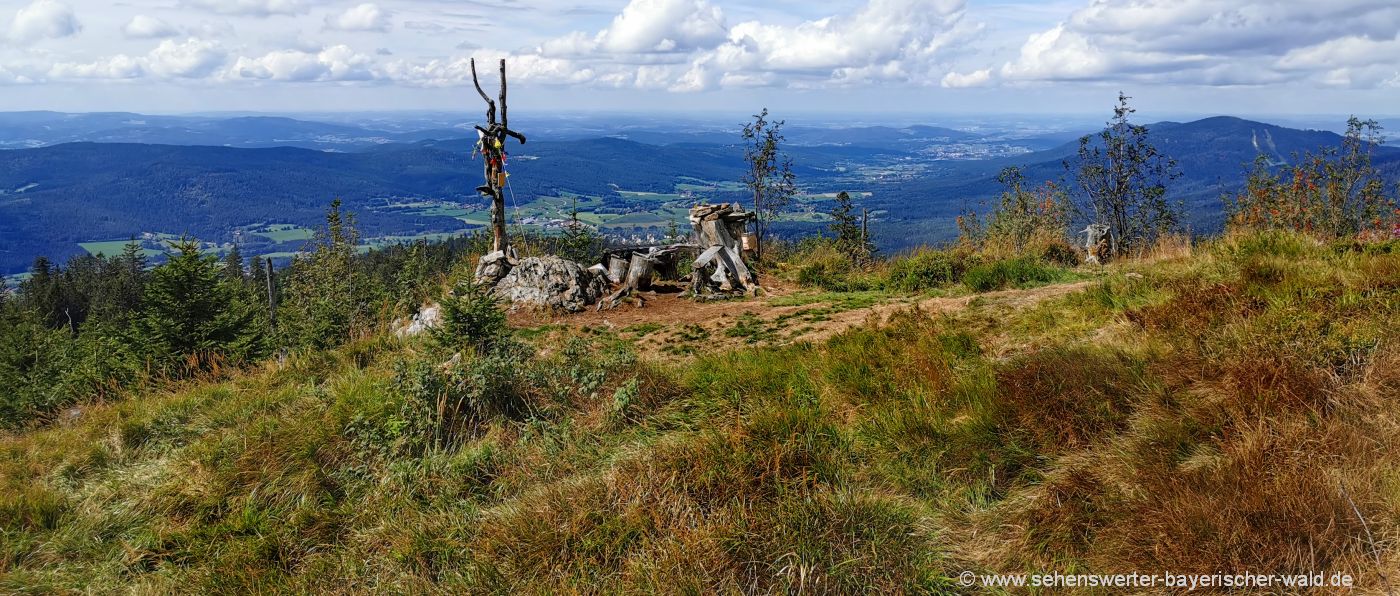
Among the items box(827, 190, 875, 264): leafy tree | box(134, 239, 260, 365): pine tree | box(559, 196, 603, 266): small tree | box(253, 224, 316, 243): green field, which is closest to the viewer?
box(134, 239, 260, 365): pine tree

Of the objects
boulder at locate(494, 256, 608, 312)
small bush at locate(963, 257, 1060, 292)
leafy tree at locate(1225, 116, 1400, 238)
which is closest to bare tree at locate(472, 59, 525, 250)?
boulder at locate(494, 256, 608, 312)

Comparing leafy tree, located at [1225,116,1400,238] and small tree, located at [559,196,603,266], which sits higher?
leafy tree, located at [1225,116,1400,238]

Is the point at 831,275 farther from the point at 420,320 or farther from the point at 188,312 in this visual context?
the point at 188,312

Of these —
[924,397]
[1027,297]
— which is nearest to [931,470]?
[924,397]

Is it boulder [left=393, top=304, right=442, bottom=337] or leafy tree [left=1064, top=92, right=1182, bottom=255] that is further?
leafy tree [left=1064, top=92, right=1182, bottom=255]

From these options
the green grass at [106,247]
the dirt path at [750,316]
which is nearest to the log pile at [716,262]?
the dirt path at [750,316]

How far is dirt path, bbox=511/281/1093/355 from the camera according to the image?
339 inches

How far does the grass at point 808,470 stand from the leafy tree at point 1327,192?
1513 centimetres

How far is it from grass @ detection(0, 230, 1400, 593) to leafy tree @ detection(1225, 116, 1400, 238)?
15.1 meters

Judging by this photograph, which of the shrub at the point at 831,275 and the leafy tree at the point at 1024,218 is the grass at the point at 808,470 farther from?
the leafy tree at the point at 1024,218

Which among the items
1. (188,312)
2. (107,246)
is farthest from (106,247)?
(188,312)

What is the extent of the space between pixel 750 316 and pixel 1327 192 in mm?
23433

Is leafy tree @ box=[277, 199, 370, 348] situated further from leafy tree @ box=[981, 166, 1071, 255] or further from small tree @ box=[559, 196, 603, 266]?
leafy tree @ box=[981, 166, 1071, 255]

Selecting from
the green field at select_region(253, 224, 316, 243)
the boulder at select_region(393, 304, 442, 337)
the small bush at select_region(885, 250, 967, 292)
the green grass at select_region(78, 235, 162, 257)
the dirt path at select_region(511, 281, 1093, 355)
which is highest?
the small bush at select_region(885, 250, 967, 292)
